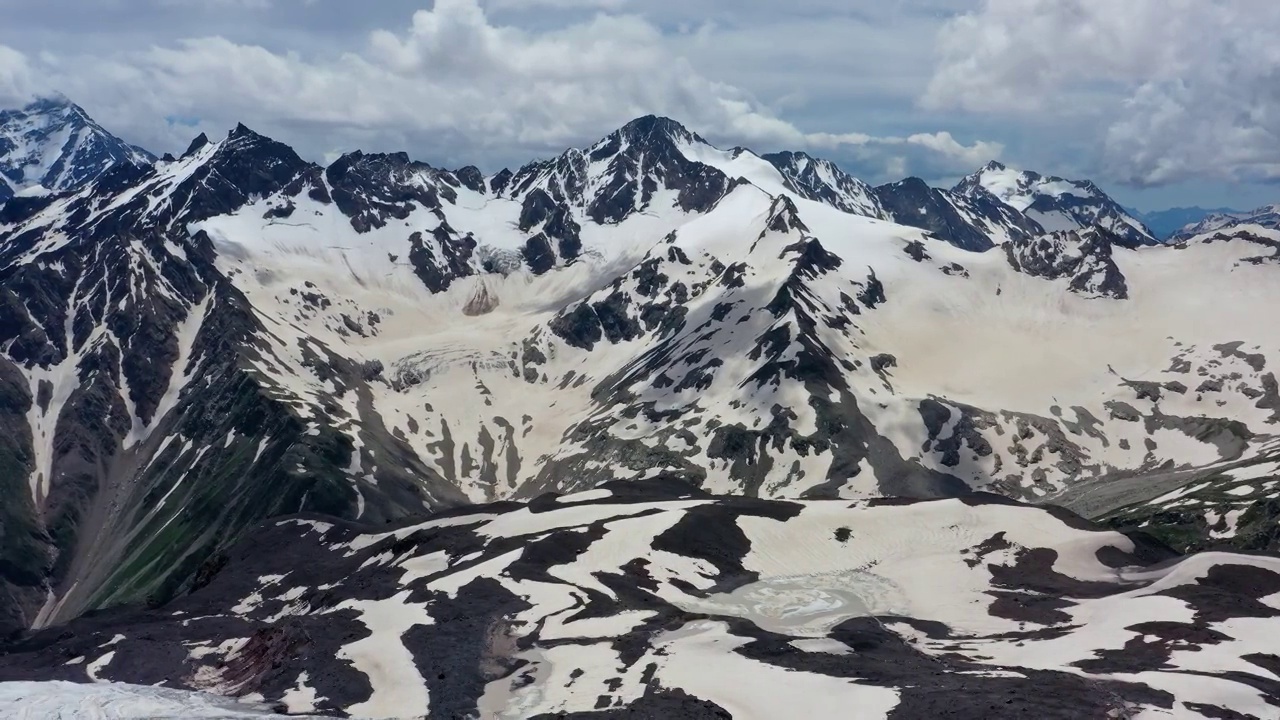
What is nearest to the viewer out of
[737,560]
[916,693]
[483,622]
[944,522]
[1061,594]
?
[916,693]

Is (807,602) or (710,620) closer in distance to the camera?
(710,620)

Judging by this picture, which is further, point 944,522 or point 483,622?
point 944,522

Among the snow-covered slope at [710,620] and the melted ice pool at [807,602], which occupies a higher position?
the snow-covered slope at [710,620]

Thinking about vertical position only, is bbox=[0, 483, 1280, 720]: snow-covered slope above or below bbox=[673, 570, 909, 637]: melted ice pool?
above

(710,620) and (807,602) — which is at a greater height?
(710,620)

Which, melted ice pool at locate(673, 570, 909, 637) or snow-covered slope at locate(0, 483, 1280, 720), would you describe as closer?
snow-covered slope at locate(0, 483, 1280, 720)

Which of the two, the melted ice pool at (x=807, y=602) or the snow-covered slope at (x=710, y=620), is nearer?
the snow-covered slope at (x=710, y=620)

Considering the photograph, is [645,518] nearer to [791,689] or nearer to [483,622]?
[483,622]

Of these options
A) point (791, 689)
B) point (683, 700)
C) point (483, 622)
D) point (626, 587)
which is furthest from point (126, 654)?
point (791, 689)
